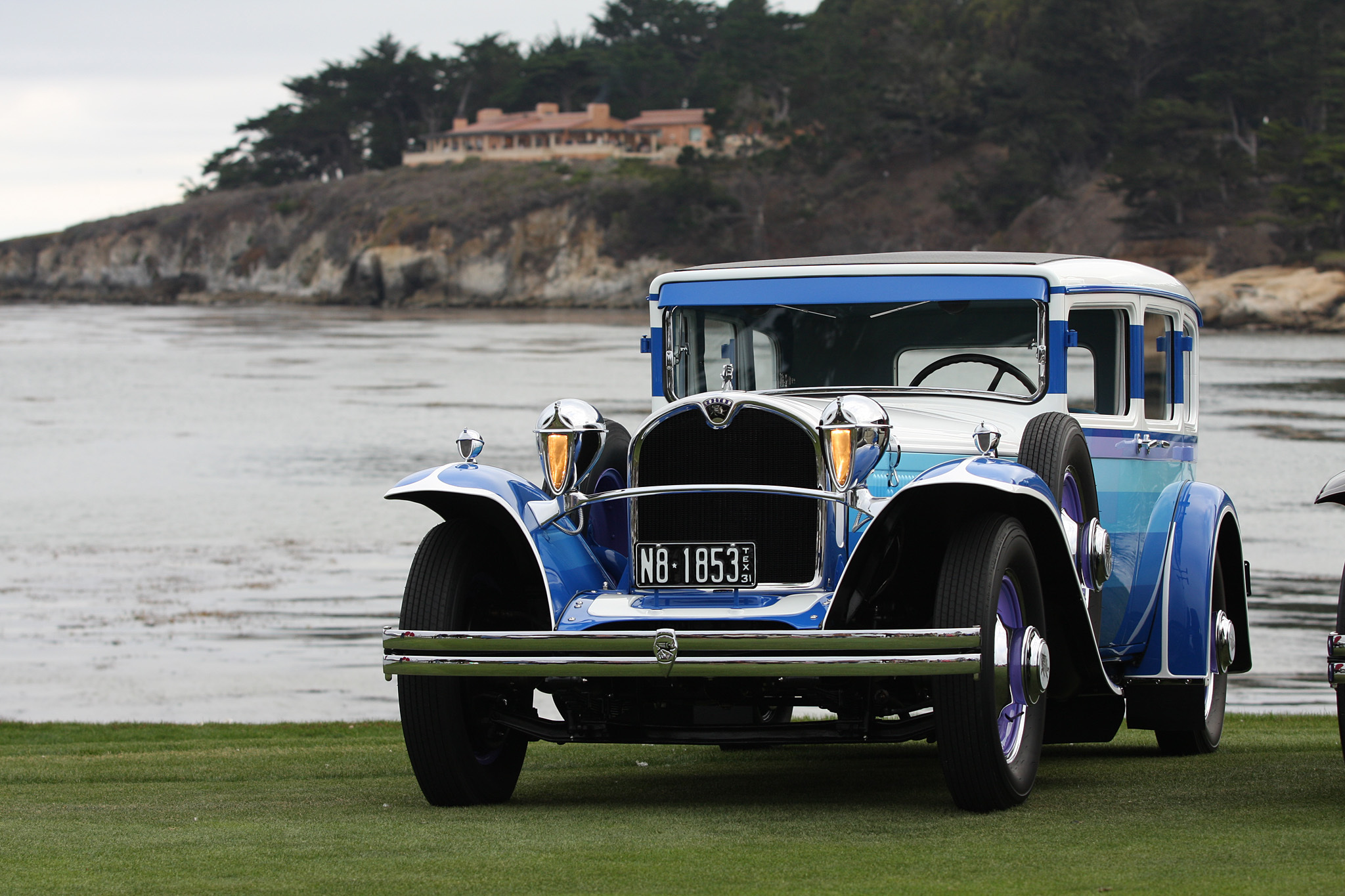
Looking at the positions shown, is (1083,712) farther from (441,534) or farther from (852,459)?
(441,534)

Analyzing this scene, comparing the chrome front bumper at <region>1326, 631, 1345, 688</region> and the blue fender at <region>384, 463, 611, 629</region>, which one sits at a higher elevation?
the blue fender at <region>384, 463, 611, 629</region>

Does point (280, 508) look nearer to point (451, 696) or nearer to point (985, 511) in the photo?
point (451, 696)

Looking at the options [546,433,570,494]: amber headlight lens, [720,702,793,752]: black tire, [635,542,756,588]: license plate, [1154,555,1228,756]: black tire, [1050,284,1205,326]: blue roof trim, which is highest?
[1050,284,1205,326]: blue roof trim

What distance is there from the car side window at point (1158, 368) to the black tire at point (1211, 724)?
785 mm

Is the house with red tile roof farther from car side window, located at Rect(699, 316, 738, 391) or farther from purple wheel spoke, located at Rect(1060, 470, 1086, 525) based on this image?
purple wheel spoke, located at Rect(1060, 470, 1086, 525)

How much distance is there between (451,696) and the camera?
622 cm

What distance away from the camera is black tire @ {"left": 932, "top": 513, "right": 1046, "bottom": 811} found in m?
5.64

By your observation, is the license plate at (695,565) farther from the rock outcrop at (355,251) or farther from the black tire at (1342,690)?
the rock outcrop at (355,251)

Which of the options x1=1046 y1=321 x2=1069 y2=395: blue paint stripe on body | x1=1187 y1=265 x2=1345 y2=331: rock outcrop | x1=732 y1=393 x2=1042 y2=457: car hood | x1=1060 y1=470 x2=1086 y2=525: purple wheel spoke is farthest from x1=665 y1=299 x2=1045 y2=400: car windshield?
x1=1187 y1=265 x2=1345 y2=331: rock outcrop

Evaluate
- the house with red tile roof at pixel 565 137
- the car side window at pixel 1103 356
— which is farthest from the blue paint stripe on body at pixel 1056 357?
the house with red tile roof at pixel 565 137

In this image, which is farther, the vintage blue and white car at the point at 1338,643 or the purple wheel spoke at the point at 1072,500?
the purple wheel spoke at the point at 1072,500

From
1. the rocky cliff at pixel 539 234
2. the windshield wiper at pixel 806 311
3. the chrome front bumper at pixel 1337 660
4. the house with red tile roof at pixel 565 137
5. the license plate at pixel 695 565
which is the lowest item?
the chrome front bumper at pixel 1337 660

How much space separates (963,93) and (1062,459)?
109 meters

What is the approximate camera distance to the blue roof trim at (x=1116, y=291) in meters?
7.37
